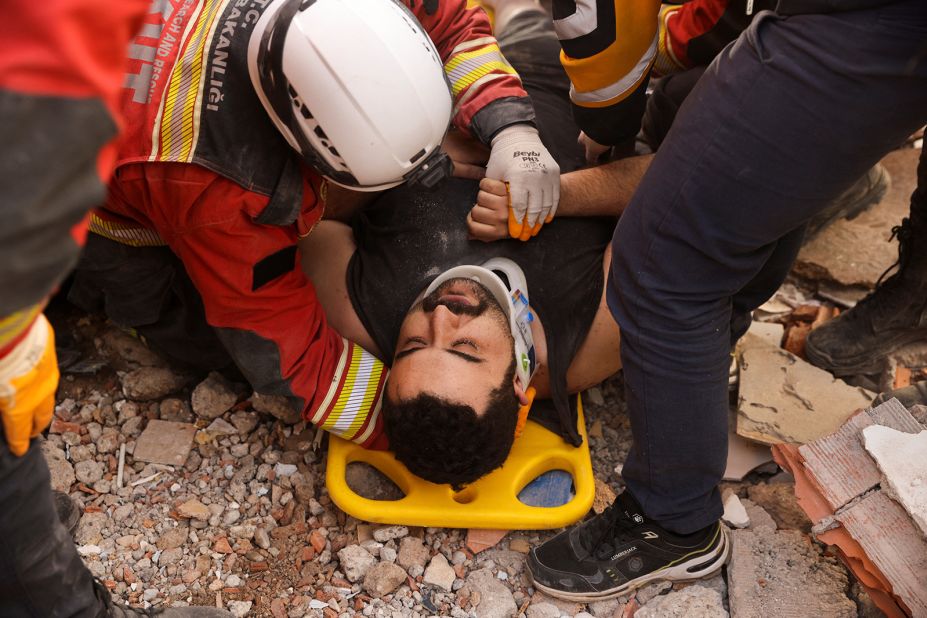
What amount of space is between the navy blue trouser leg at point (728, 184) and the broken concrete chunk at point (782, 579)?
45 centimetres

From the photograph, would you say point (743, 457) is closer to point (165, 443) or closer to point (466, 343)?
point (466, 343)

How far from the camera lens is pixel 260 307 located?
8.23 ft

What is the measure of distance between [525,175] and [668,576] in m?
1.36

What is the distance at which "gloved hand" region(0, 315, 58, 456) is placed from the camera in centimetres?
137

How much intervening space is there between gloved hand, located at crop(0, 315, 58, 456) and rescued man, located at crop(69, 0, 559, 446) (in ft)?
2.83

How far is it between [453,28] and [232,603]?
2054 millimetres

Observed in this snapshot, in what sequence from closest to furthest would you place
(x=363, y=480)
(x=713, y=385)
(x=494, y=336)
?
(x=713, y=385)
(x=494, y=336)
(x=363, y=480)

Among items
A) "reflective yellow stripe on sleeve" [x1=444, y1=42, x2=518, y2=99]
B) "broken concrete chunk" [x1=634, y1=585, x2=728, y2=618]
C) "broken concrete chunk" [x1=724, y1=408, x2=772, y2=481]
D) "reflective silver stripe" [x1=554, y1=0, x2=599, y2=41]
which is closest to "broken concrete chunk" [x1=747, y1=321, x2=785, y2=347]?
"broken concrete chunk" [x1=724, y1=408, x2=772, y2=481]

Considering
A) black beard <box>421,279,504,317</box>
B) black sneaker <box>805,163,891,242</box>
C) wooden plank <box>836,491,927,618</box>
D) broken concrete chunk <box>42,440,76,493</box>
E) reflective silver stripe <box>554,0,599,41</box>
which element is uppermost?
reflective silver stripe <box>554,0,599,41</box>

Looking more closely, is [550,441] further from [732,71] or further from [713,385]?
[732,71]

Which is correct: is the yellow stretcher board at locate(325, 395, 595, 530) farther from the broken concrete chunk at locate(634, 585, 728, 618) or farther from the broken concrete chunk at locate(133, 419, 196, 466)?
the broken concrete chunk at locate(133, 419, 196, 466)

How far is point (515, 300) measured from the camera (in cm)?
276

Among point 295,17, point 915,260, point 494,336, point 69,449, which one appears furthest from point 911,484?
point 69,449

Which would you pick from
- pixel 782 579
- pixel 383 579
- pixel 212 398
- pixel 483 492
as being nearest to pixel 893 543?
pixel 782 579
